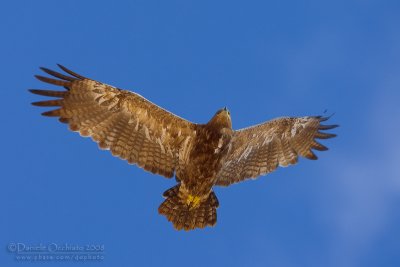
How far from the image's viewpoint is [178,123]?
1645 cm

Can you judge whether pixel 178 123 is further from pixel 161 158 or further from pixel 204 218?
pixel 204 218

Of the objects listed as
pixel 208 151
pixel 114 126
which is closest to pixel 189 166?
pixel 208 151

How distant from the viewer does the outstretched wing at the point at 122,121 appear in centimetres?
1608

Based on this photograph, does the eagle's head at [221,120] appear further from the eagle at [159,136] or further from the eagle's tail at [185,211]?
the eagle's tail at [185,211]

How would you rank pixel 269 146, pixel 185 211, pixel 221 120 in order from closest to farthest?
pixel 221 120
pixel 185 211
pixel 269 146

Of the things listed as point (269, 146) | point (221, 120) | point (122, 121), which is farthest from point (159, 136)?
point (269, 146)

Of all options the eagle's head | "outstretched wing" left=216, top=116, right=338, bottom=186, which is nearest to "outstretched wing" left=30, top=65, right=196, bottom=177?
the eagle's head

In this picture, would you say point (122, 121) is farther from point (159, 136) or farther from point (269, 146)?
point (269, 146)

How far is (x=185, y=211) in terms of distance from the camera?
54.0 ft

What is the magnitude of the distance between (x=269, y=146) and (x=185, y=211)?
Result: 89.4 inches

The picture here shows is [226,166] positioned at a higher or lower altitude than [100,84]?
lower

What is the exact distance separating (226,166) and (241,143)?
1.84 feet

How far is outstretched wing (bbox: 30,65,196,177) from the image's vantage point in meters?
16.1

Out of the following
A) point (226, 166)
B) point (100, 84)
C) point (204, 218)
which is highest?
point (100, 84)
